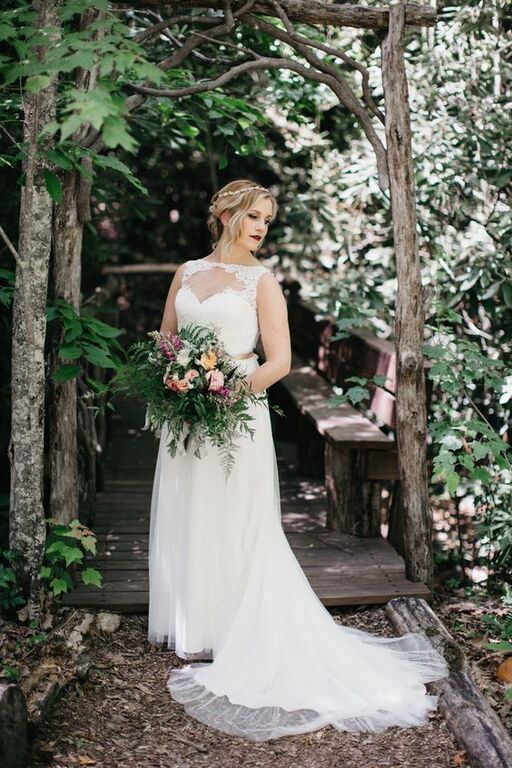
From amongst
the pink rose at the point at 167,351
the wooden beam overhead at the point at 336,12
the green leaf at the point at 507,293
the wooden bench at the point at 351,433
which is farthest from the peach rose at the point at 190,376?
the green leaf at the point at 507,293

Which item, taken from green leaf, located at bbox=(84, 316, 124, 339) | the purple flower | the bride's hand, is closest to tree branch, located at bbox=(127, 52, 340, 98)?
green leaf, located at bbox=(84, 316, 124, 339)

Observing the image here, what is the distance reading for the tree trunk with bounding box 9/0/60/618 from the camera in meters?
4.00

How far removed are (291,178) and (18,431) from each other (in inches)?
270

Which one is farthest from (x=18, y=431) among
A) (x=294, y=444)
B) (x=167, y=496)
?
(x=294, y=444)

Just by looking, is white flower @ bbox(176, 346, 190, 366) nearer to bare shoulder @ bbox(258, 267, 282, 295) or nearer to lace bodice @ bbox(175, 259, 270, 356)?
lace bodice @ bbox(175, 259, 270, 356)

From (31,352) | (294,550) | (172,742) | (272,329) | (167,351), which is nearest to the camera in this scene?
(172,742)

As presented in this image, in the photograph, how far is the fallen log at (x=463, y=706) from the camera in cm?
326

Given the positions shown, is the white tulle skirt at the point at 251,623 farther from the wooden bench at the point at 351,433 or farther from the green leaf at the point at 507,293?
the green leaf at the point at 507,293

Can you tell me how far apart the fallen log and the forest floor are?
65 mm

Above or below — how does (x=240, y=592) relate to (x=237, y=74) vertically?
below

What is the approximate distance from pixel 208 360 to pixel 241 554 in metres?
1.06

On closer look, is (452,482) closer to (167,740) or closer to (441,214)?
(167,740)

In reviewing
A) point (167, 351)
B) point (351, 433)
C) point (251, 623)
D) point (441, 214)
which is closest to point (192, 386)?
point (167, 351)

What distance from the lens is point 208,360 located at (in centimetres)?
373
